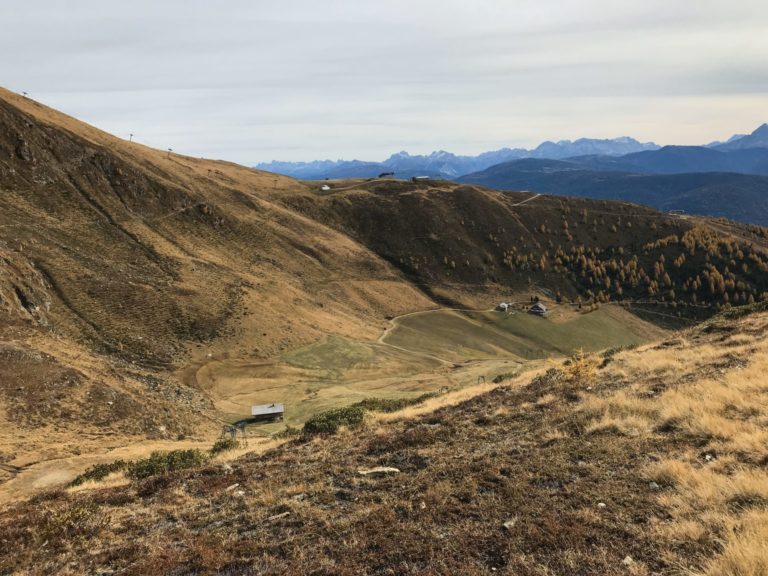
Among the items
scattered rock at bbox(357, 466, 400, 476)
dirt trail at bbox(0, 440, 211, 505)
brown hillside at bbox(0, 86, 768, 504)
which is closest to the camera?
scattered rock at bbox(357, 466, 400, 476)

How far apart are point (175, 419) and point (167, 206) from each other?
60.9m

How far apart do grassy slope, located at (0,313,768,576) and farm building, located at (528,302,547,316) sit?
300 feet

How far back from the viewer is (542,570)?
759cm

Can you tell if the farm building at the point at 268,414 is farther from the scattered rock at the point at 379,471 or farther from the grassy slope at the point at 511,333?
the grassy slope at the point at 511,333

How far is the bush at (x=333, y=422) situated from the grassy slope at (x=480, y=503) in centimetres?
395

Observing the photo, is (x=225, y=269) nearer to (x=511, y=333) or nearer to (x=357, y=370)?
(x=357, y=370)

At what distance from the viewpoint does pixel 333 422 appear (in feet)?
76.5

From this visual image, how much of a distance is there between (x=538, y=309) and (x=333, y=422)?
94.4 meters

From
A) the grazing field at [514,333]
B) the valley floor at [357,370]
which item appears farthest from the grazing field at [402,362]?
the grazing field at [514,333]

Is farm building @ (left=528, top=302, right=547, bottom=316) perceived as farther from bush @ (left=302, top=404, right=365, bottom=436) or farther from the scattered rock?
the scattered rock

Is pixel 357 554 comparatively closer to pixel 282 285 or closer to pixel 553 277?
pixel 282 285

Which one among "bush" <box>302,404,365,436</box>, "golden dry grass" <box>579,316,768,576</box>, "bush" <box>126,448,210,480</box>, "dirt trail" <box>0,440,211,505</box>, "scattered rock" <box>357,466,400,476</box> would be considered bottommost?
"dirt trail" <box>0,440,211,505</box>

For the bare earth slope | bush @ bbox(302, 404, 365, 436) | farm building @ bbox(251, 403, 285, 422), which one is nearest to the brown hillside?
the bare earth slope

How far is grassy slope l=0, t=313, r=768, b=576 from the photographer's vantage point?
8.19 meters
